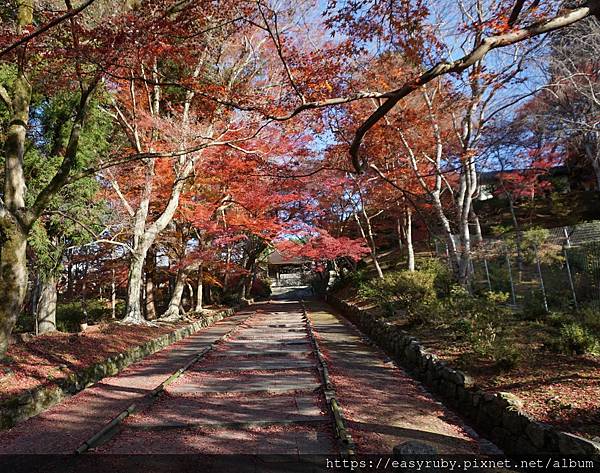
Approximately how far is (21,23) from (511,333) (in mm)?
11634

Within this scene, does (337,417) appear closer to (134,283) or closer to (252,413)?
(252,413)

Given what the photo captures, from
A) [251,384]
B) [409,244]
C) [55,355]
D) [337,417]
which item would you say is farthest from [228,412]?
[409,244]

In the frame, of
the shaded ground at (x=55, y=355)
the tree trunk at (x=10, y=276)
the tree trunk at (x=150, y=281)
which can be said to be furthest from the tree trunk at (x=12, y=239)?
the tree trunk at (x=150, y=281)

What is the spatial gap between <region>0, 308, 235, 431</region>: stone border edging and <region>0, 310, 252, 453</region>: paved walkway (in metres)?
0.14

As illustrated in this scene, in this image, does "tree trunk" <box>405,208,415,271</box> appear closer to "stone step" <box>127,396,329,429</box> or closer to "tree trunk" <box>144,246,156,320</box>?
"stone step" <box>127,396,329,429</box>

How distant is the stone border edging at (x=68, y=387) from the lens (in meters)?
5.65

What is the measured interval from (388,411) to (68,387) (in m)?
5.55

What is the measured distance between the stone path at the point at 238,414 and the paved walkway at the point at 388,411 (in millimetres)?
446

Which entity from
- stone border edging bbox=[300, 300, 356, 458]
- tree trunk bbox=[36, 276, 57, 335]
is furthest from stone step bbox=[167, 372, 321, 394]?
tree trunk bbox=[36, 276, 57, 335]

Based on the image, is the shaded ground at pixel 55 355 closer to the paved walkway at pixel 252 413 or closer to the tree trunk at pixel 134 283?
the paved walkway at pixel 252 413

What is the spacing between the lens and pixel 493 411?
5043 mm

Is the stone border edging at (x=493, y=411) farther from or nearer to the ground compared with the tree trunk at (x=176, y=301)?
nearer to the ground

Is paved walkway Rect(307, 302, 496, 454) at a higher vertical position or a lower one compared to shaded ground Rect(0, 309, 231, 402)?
lower

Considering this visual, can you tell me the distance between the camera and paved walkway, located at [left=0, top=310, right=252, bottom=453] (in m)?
4.92
